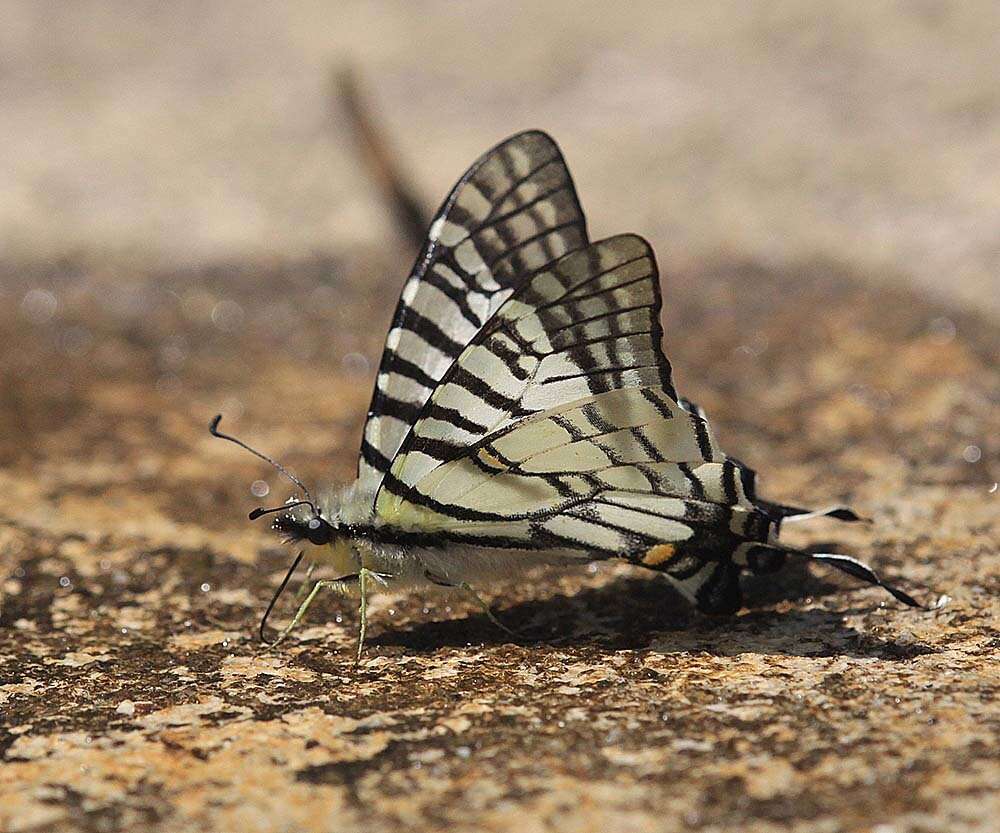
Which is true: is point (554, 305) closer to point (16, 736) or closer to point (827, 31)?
point (16, 736)

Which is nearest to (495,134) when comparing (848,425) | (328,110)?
(328,110)

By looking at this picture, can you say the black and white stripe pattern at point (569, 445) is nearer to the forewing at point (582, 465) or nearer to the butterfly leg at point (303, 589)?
the forewing at point (582, 465)

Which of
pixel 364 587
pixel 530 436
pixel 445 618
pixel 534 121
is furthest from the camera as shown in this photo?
pixel 534 121

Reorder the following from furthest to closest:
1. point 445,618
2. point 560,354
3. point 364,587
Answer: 1. point 445,618
2. point 364,587
3. point 560,354

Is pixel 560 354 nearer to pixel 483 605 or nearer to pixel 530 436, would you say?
pixel 530 436

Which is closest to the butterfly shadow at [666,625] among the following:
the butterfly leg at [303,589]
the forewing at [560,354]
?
the butterfly leg at [303,589]

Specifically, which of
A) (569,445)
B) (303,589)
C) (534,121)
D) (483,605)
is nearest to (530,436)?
(569,445)
